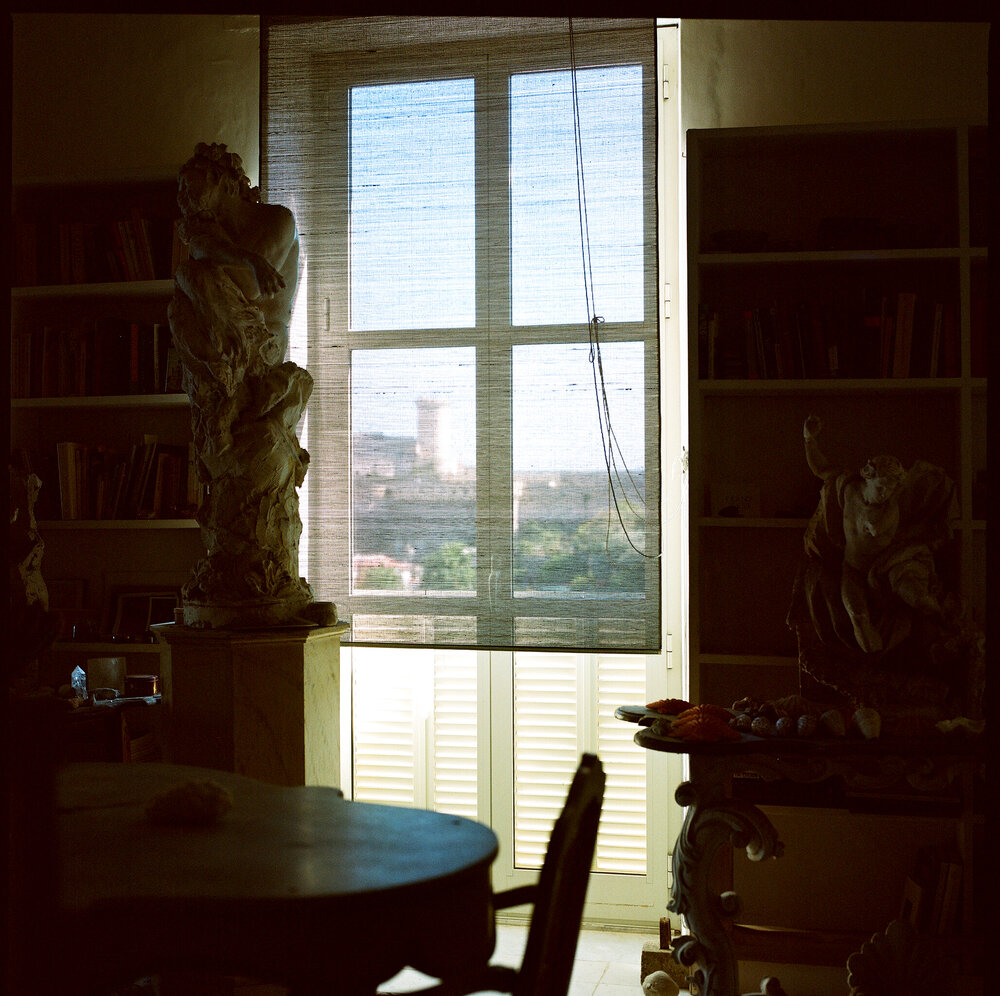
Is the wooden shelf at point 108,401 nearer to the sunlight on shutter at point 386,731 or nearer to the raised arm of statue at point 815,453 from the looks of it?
the sunlight on shutter at point 386,731

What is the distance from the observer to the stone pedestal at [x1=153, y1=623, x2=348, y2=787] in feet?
9.94

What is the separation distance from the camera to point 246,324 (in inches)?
123

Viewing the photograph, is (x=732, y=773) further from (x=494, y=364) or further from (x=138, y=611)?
(x=138, y=611)

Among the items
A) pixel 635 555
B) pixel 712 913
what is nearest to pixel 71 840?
pixel 712 913

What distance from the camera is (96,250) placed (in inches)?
150

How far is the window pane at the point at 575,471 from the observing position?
351 cm

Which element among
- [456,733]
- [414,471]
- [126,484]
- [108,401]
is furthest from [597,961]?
[108,401]

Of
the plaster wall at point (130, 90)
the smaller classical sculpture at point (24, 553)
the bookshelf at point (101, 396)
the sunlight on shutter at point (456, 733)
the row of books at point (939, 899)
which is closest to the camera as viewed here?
the row of books at point (939, 899)

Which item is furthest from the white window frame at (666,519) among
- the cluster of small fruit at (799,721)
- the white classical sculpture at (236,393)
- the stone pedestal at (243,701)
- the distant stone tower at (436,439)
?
the cluster of small fruit at (799,721)

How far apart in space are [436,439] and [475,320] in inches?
18.0

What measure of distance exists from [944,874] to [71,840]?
2436 millimetres

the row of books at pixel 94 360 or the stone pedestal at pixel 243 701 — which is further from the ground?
the row of books at pixel 94 360

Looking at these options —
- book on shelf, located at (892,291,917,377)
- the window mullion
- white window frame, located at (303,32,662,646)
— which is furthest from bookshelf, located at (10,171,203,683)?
book on shelf, located at (892,291,917,377)

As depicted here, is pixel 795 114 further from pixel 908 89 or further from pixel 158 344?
pixel 158 344
